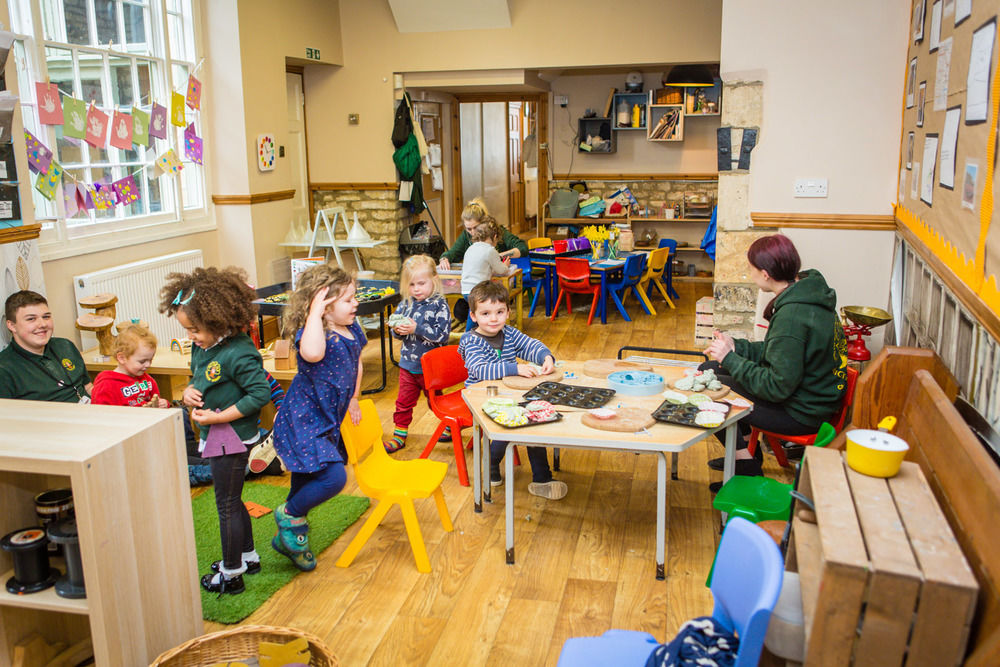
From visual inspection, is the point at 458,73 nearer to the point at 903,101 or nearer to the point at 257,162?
the point at 257,162

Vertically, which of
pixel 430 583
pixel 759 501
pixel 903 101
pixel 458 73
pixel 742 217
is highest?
pixel 458 73

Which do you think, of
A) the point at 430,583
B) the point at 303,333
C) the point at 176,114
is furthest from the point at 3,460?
the point at 176,114

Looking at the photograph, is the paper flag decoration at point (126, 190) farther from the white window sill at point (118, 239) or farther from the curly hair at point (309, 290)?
the curly hair at point (309, 290)

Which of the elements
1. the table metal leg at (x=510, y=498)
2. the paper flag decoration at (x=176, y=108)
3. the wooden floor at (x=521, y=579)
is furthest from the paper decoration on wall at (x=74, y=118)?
the table metal leg at (x=510, y=498)

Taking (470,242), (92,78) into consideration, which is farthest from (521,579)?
(92,78)

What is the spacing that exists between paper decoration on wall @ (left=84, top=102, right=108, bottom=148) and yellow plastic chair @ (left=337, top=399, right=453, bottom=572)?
10.6ft

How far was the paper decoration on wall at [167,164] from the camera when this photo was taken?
6383 millimetres

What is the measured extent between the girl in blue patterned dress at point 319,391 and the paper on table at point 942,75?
2581mm

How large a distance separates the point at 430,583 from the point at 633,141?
8.30 meters

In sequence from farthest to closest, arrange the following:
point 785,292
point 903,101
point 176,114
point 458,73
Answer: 1. point 458,73
2. point 176,114
3. point 903,101
4. point 785,292

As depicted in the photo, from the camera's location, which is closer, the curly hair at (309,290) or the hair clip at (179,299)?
the hair clip at (179,299)

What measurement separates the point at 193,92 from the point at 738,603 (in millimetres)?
6279

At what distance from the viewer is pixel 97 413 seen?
2.67 metres

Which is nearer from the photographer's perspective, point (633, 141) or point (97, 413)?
point (97, 413)
